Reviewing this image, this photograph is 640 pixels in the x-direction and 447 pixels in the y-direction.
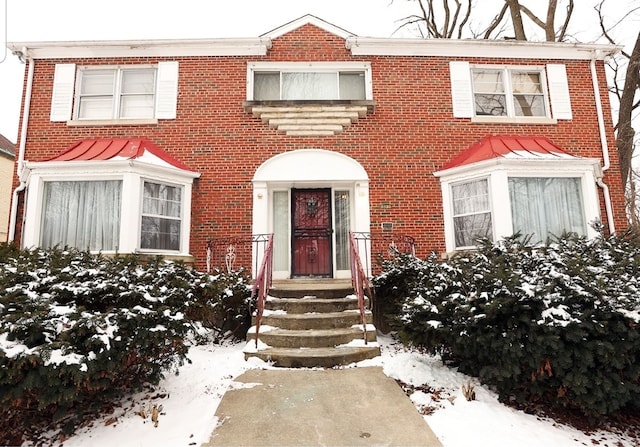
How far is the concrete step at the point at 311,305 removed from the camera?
6.12 metres

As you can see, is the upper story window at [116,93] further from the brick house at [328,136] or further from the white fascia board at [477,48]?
the white fascia board at [477,48]

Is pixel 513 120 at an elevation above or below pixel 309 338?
above

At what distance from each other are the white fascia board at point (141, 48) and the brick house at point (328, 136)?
0.03 metres

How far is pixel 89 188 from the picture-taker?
7.39m

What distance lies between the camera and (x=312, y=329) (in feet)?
18.8

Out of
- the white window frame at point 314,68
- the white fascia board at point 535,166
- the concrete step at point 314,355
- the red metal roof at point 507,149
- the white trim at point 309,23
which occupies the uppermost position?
the white trim at point 309,23

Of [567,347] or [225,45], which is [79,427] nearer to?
[567,347]

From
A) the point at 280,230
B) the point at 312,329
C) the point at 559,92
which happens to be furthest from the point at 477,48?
the point at 312,329

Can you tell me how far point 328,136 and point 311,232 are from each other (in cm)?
222

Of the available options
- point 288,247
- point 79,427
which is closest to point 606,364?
point 79,427

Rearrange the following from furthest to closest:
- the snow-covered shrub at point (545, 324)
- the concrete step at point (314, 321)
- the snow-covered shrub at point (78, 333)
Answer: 1. the concrete step at point (314, 321)
2. the snow-covered shrub at point (545, 324)
3. the snow-covered shrub at point (78, 333)

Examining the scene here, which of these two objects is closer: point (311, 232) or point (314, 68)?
point (311, 232)

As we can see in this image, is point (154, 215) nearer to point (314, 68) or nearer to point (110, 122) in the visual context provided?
point (110, 122)

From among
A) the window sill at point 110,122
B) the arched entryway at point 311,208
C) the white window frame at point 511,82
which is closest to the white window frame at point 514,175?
the white window frame at point 511,82
